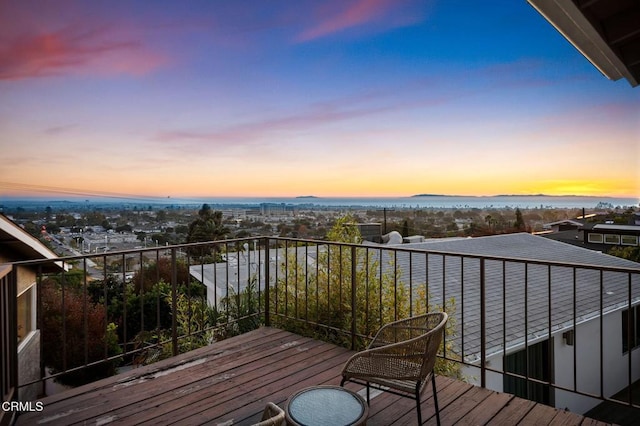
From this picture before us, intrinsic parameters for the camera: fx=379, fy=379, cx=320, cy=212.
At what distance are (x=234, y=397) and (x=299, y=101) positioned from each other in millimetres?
9147

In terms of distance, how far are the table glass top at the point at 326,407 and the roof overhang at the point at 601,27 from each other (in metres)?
2.26

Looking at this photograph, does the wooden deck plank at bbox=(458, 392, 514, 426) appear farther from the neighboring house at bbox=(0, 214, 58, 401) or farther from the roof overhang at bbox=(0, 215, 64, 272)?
the neighboring house at bbox=(0, 214, 58, 401)

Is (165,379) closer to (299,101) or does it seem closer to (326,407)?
(326,407)

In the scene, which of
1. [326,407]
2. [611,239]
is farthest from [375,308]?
[611,239]

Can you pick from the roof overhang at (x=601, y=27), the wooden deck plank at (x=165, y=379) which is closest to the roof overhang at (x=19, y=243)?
the wooden deck plank at (x=165, y=379)

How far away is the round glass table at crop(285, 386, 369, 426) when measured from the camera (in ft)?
5.75

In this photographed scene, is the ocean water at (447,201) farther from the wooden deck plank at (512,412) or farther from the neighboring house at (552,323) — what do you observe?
the wooden deck plank at (512,412)

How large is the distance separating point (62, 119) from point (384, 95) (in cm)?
854

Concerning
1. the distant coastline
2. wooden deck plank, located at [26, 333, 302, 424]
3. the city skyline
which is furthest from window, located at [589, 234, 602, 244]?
wooden deck plank, located at [26, 333, 302, 424]

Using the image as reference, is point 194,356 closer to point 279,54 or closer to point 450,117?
point 279,54

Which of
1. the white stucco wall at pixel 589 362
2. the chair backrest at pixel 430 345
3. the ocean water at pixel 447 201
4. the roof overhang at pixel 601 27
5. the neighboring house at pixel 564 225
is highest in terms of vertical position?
the roof overhang at pixel 601 27

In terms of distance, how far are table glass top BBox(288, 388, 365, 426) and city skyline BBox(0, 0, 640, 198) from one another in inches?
318

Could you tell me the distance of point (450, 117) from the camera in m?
11.7

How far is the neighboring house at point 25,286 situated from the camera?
5.92 m
